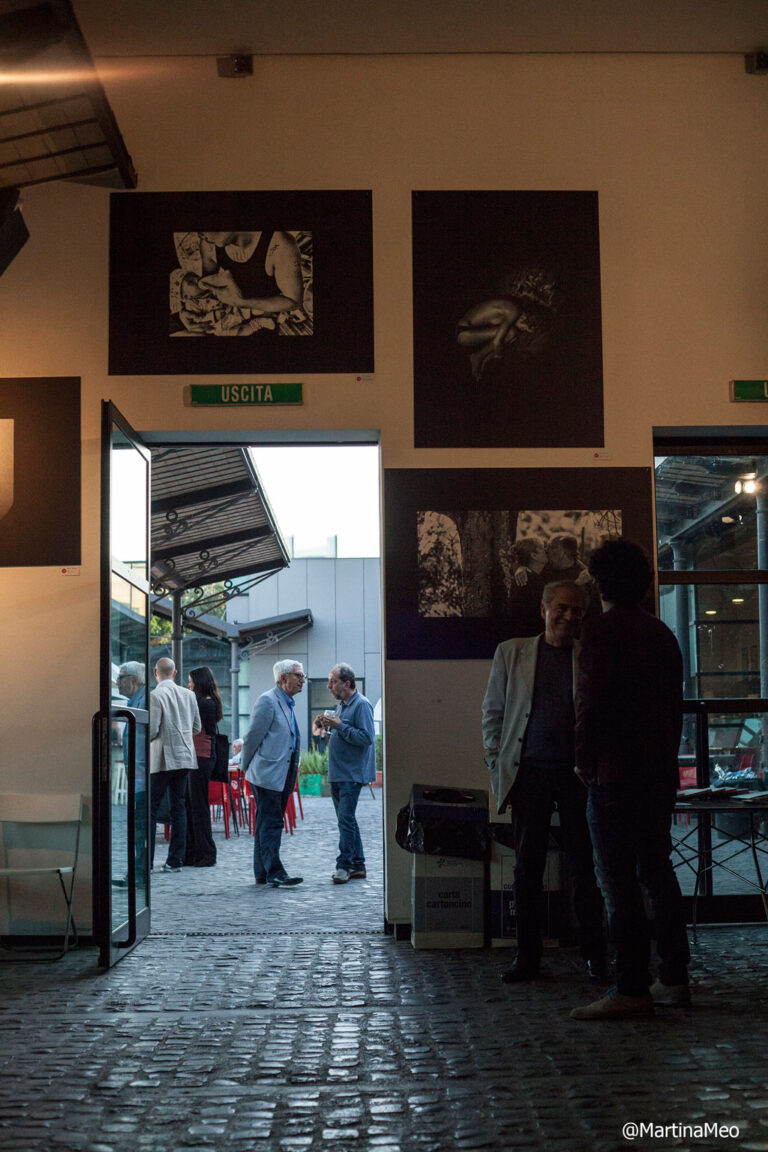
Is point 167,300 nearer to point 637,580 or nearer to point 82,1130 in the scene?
point 637,580

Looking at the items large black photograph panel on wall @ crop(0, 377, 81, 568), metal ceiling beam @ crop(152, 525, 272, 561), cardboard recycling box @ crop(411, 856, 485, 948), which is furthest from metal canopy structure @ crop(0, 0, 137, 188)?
metal ceiling beam @ crop(152, 525, 272, 561)

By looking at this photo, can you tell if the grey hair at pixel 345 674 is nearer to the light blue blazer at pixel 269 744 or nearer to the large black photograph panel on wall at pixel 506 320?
the light blue blazer at pixel 269 744

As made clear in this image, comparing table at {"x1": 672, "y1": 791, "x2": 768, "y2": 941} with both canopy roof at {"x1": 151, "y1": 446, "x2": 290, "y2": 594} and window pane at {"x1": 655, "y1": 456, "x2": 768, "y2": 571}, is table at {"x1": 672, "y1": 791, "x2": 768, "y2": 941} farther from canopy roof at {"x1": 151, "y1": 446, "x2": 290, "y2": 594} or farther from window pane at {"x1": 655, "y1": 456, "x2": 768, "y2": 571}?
canopy roof at {"x1": 151, "y1": 446, "x2": 290, "y2": 594}

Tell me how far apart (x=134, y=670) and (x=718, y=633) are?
3.44 meters

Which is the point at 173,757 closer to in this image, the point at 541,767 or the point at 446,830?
the point at 446,830

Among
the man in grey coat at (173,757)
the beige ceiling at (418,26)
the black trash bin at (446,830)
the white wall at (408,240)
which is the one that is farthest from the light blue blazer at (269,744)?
the beige ceiling at (418,26)

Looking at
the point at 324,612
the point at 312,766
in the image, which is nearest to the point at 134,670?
the point at 312,766

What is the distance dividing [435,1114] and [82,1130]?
3.41ft

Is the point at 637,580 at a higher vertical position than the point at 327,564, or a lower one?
lower

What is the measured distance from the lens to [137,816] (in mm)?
6613

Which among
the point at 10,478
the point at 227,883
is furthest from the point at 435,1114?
the point at 227,883

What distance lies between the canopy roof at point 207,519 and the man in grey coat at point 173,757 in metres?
2.08

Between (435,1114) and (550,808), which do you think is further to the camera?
(550,808)

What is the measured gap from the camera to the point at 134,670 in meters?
6.73
